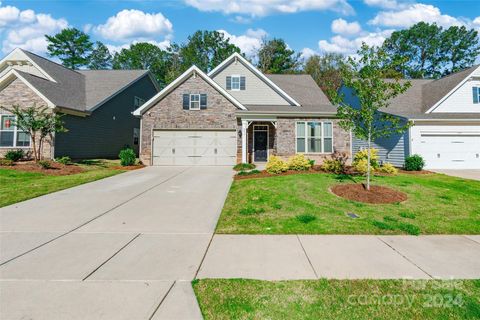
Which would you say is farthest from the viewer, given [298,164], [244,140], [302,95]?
[302,95]

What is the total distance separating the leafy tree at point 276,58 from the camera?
40875 mm

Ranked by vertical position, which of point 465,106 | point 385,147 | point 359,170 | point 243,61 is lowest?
point 359,170

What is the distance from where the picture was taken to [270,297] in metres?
2.92

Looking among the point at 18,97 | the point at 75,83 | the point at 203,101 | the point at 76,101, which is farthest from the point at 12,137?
the point at 203,101

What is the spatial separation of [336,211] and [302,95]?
15.9 m

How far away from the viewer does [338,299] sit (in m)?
2.88

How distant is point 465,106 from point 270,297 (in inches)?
861

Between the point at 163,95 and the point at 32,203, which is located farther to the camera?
the point at 163,95

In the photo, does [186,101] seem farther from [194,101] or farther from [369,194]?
[369,194]

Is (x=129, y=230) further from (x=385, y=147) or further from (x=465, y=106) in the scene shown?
(x=465, y=106)

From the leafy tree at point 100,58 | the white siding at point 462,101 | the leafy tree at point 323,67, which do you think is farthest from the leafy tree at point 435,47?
the leafy tree at point 100,58

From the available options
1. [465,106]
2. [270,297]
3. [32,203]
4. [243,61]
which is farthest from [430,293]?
[465,106]

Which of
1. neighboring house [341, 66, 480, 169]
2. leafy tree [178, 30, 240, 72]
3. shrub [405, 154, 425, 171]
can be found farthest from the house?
leafy tree [178, 30, 240, 72]

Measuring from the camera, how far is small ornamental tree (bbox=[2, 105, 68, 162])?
13.7 meters
